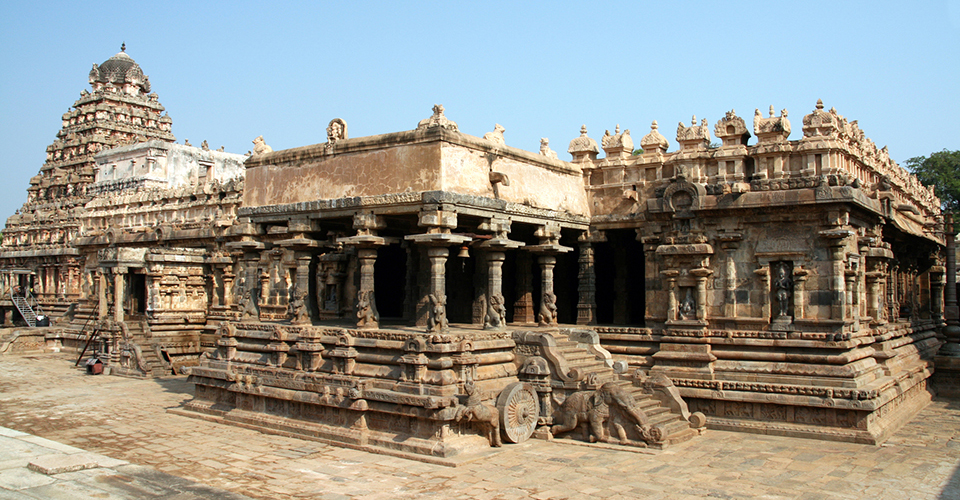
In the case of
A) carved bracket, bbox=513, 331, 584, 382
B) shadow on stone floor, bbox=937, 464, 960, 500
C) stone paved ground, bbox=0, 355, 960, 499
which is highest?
carved bracket, bbox=513, 331, 584, 382

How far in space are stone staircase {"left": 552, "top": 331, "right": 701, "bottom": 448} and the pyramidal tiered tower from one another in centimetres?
2705

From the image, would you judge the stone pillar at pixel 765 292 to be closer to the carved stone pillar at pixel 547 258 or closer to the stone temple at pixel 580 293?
the stone temple at pixel 580 293

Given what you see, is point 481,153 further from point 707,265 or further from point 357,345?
point 707,265

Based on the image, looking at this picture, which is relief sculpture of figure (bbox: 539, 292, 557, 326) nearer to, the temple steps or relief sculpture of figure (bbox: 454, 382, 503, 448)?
relief sculpture of figure (bbox: 454, 382, 503, 448)

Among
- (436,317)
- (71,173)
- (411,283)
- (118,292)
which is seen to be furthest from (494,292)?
(71,173)

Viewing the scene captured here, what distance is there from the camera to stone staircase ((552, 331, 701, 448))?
1371 centimetres

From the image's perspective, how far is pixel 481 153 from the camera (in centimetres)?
1530

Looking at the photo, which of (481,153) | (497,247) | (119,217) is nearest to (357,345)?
(497,247)

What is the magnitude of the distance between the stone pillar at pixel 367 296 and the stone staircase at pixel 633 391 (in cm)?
364

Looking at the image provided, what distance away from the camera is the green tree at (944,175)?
44.0 meters

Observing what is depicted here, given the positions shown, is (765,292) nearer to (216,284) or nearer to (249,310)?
(249,310)

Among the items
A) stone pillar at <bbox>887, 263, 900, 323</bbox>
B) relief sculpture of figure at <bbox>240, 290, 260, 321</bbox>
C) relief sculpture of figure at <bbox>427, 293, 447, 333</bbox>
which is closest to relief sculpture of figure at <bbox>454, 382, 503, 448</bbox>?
relief sculpture of figure at <bbox>427, 293, 447, 333</bbox>

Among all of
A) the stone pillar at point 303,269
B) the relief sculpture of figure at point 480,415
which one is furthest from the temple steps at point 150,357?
the relief sculpture of figure at point 480,415

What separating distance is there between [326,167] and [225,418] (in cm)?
540
